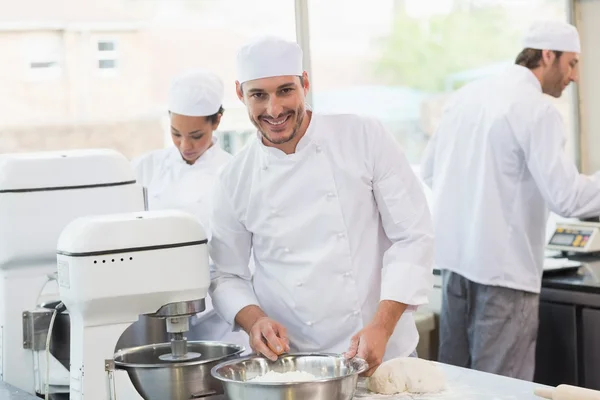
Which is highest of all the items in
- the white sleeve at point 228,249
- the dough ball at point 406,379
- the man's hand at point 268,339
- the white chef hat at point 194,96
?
the white chef hat at point 194,96

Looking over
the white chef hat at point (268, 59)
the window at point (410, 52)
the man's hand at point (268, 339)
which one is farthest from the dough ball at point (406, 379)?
the window at point (410, 52)

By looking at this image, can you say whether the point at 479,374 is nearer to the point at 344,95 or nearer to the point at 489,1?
the point at 344,95

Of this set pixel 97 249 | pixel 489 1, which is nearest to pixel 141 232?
pixel 97 249

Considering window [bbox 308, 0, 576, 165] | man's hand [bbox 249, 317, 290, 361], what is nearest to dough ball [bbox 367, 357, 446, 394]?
man's hand [bbox 249, 317, 290, 361]

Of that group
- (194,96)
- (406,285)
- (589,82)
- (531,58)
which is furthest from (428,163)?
(406,285)

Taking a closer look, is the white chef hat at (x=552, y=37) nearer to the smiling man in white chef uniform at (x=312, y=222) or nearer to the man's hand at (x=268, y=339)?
the smiling man in white chef uniform at (x=312, y=222)

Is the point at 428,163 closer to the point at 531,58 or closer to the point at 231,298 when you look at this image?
the point at 531,58

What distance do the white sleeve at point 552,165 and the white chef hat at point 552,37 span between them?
0.36m

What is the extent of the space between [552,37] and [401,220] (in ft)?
5.88

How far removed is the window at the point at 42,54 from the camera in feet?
12.5

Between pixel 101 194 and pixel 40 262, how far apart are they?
0.83 feet

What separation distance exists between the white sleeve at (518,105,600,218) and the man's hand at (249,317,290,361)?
1.75 metres

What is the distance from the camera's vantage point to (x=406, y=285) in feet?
8.13

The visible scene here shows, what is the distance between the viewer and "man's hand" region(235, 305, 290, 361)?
2316 millimetres
